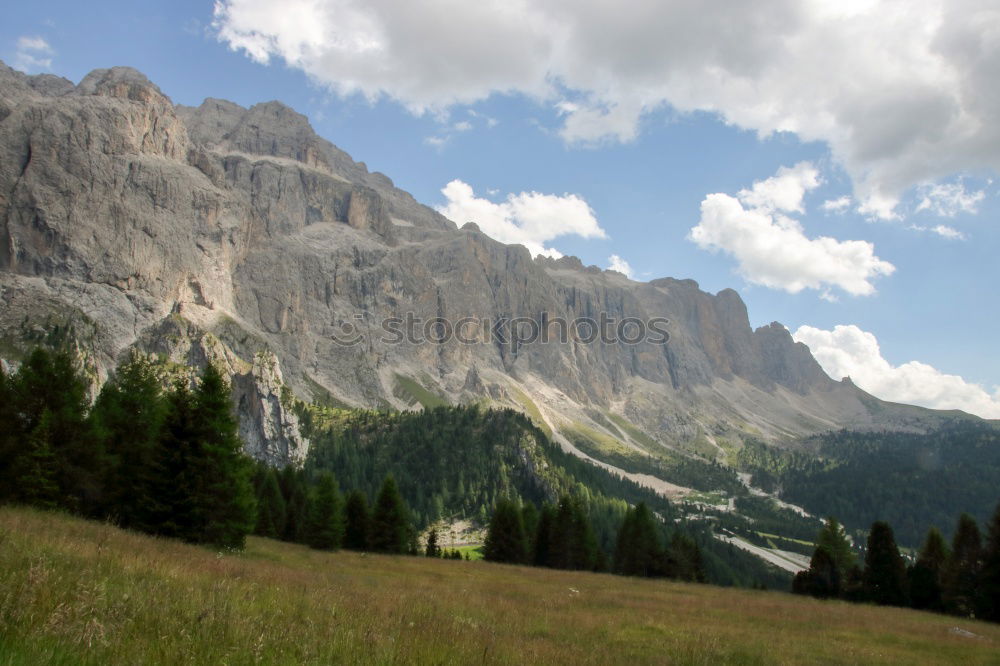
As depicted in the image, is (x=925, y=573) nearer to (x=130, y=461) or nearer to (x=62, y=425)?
(x=130, y=461)

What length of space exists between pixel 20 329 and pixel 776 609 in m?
222

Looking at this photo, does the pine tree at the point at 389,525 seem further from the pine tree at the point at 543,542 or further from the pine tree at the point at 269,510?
the pine tree at the point at 543,542

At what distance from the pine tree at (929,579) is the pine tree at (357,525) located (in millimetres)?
48628

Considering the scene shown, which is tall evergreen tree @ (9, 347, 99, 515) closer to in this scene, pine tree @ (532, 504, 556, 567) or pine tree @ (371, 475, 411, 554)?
pine tree @ (371, 475, 411, 554)

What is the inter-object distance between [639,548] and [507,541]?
49.7 ft

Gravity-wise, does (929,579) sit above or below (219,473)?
below

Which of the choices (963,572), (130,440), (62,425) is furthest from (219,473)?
(963,572)

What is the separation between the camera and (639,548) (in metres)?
65.4

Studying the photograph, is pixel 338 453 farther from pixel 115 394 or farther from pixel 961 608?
pixel 961 608

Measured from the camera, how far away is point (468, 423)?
628 ft

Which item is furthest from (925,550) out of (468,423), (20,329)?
(20,329)

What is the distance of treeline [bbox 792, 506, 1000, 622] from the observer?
4031cm

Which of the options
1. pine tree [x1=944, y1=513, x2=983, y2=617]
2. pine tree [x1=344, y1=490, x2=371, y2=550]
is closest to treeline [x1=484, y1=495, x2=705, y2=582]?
pine tree [x1=344, y1=490, x2=371, y2=550]

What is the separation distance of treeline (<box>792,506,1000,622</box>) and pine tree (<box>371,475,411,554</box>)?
39901 mm
